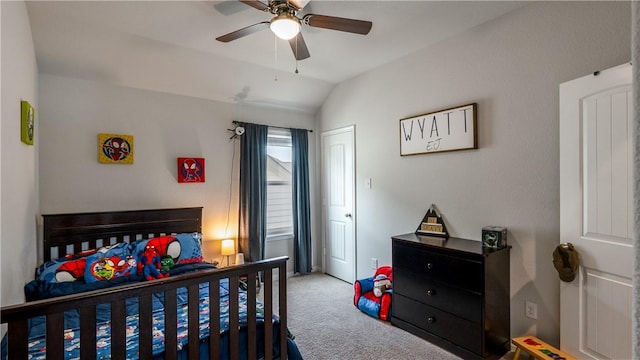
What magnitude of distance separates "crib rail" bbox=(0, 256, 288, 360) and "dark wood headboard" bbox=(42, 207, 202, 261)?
1909 millimetres

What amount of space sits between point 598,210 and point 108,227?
3.95 meters

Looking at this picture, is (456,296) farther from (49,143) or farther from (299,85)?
(49,143)

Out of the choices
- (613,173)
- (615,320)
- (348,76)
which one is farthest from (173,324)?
(348,76)

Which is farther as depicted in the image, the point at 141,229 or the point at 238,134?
the point at 238,134

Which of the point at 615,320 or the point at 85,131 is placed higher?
the point at 85,131

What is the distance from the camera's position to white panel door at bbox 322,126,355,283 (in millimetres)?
3943

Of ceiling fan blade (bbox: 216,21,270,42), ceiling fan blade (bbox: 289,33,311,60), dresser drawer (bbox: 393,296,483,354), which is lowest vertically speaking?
dresser drawer (bbox: 393,296,483,354)

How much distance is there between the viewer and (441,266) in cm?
241

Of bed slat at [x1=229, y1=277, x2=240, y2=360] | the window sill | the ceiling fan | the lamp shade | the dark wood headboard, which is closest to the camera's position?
bed slat at [x1=229, y1=277, x2=240, y2=360]

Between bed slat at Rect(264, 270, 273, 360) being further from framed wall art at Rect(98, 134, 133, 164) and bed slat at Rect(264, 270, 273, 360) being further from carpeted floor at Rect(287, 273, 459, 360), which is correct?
framed wall art at Rect(98, 134, 133, 164)

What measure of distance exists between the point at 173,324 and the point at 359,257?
2.63 meters

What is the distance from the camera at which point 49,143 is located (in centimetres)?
280

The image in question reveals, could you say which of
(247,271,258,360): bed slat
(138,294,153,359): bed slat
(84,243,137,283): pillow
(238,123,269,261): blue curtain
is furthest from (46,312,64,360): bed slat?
(238,123,269,261): blue curtain

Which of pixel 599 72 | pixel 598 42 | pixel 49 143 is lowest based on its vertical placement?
pixel 49 143
